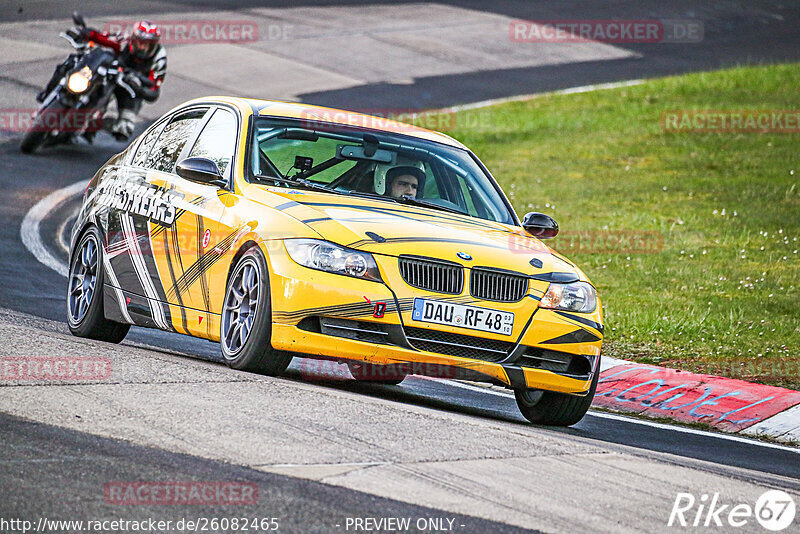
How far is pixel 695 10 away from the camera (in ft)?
123

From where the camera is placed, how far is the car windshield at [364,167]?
8641 millimetres

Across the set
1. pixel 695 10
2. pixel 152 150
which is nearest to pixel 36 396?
pixel 152 150

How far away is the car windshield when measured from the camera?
8641mm

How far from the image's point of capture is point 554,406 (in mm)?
8281

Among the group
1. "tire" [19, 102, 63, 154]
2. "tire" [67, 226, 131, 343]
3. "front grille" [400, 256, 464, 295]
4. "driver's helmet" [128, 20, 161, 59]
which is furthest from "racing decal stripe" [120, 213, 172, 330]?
"driver's helmet" [128, 20, 161, 59]

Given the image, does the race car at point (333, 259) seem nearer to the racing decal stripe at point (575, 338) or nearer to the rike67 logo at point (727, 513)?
the racing decal stripe at point (575, 338)

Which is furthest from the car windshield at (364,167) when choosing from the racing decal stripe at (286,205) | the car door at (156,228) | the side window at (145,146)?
the side window at (145,146)

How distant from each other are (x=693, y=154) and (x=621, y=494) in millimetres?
16662

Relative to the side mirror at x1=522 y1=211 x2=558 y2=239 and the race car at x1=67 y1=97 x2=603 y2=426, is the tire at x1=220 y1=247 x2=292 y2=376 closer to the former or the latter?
the race car at x1=67 y1=97 x2=603 y2=426

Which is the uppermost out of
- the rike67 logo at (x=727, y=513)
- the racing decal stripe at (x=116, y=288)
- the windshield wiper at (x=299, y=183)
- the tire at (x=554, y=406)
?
the windshield wiper at (x=299, y=183)

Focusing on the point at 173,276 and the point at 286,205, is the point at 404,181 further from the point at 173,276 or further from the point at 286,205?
the point at 173,276

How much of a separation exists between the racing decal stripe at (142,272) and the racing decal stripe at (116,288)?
25cm

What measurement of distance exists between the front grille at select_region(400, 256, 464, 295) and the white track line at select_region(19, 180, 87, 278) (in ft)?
20.7

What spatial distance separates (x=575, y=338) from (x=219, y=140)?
267 centimetres
